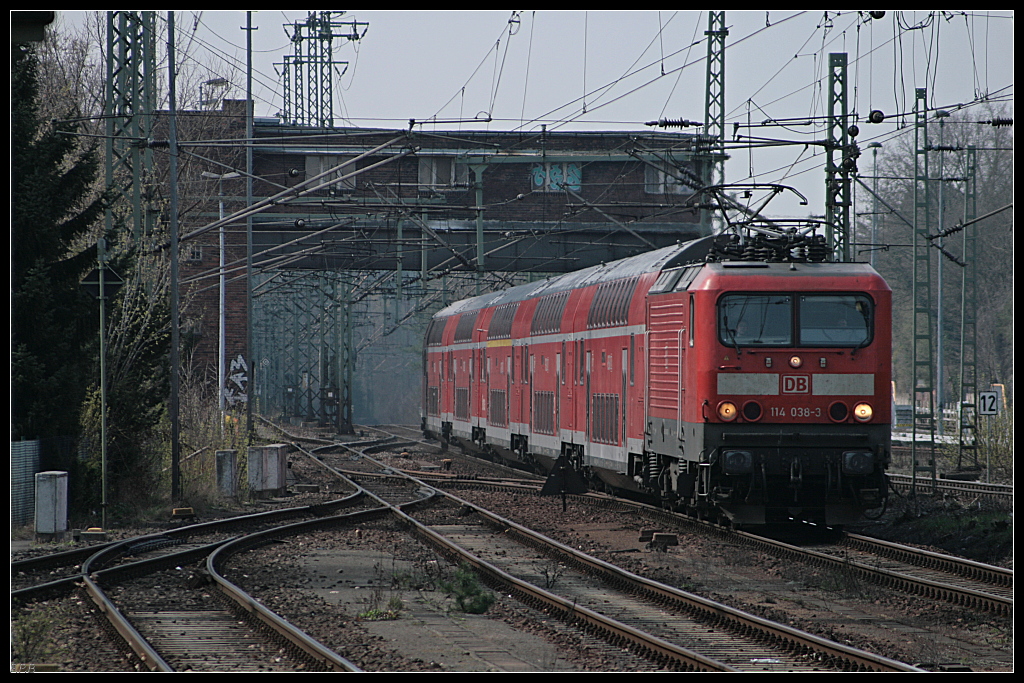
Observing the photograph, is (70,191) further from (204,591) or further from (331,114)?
(331,114)

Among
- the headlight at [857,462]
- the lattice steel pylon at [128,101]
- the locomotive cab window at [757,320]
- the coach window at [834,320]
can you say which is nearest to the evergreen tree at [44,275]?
the lattice steel pylon at [128,101]

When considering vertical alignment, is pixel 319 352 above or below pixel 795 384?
above

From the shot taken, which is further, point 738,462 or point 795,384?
point 795,384

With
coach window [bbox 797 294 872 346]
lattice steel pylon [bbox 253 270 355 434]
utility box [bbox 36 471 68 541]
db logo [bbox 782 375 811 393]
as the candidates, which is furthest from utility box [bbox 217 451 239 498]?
lattice steel pylon [bbox 253 270 355 434]

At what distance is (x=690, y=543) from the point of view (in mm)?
14734

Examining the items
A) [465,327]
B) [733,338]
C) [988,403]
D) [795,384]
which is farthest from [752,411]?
[465,327]

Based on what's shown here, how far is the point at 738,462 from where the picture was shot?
44.5ft

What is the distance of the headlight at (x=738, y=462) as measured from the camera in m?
13.5

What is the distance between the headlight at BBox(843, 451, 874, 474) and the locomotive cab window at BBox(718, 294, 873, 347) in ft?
4.21

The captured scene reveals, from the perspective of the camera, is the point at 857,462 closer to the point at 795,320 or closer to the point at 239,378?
the point at 795,320

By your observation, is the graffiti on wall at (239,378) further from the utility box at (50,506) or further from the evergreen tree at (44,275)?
the utility box at (50,506)

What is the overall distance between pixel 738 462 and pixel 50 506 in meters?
8.58

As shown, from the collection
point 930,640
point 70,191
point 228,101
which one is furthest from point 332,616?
point 228,101

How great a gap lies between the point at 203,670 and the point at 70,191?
479 inches
